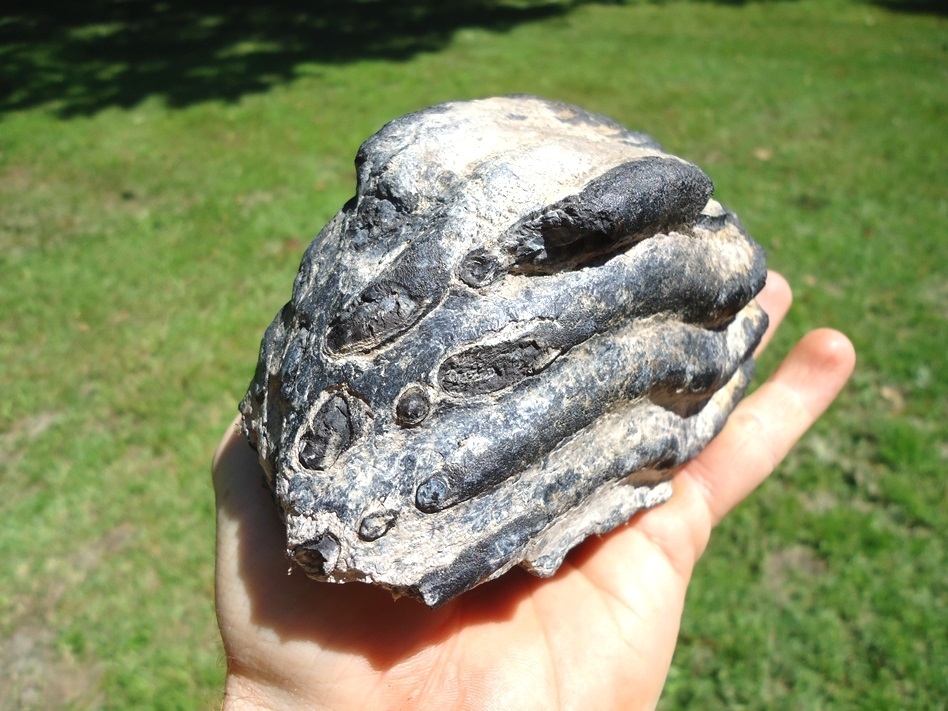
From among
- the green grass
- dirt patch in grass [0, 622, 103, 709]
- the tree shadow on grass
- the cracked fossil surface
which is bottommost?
dirt patch in grass [0, 622, 103, 709]

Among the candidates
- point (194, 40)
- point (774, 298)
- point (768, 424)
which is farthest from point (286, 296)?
point (194, 40)

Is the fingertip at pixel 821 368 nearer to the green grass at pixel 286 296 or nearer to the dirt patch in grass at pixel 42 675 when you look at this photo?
the green grass at pixel 286 296

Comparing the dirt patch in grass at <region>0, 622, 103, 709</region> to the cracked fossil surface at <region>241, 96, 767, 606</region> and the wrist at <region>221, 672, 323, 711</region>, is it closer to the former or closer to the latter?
the wrist at <region>221, 672, 323, 711</region>

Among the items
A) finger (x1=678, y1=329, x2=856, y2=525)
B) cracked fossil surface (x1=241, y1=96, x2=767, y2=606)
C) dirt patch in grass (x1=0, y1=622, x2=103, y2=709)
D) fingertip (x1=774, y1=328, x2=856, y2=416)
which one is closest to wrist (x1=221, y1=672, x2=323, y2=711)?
cracked fossil surface (x1=241, y1=96, x2=767, y2=606)

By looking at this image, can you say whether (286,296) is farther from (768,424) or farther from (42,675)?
(768,424)

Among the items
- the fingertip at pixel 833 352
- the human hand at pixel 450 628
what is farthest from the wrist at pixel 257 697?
the fingertip at pixel 833 352
